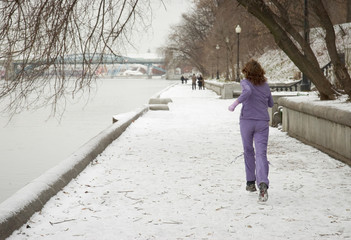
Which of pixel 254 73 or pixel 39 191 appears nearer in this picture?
pixel 39 191

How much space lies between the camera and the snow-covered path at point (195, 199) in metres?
4.89

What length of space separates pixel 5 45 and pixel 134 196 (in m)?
3.48

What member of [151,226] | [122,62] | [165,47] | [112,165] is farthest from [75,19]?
[165,47]

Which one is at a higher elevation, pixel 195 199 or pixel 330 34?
pixel 330 34

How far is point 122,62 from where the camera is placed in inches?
349

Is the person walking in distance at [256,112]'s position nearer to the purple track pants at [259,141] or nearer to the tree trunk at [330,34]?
the purple track pants at [259,141]

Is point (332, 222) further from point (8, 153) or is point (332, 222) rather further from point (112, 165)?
point (8, 153)

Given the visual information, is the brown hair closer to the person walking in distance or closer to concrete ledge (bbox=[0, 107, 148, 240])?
the person walking in distance

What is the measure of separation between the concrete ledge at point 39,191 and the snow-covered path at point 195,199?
9 centimetres

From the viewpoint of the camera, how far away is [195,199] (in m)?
6.16

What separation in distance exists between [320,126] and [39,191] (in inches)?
225

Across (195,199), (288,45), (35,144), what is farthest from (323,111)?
(35,144)

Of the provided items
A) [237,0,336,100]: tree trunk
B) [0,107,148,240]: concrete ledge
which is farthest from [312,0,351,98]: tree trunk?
[0,107,148,240]: concrete ledge

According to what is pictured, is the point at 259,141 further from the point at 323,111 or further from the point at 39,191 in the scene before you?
the point at 323,111
